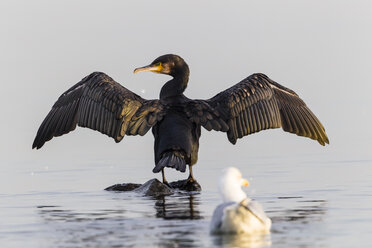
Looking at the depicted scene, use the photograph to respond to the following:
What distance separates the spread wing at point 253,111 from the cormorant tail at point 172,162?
2.53 ft

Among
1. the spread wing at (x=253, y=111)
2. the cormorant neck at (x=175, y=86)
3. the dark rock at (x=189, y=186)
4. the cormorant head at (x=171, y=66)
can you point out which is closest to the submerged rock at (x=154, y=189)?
the dark rock at (x=189, y=186)

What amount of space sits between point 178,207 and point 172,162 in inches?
67.9

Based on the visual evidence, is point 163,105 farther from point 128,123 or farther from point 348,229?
point 348,229

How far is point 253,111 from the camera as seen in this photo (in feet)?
57.3

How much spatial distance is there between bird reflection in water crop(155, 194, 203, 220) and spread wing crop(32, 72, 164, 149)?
1.57 metres

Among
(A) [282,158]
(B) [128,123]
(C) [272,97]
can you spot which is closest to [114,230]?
(B) [128,123]

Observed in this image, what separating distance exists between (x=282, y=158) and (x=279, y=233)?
380 inches

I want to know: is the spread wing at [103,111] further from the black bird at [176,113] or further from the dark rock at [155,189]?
the dark rock at [155,189]

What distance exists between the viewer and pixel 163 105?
16750mm

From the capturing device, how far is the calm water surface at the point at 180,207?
11117 mm

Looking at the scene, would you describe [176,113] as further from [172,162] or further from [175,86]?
[172,162]

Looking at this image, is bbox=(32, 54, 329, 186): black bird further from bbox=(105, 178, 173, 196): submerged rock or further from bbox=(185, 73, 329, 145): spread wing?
bbox=(105, 178, 173, 196): submerged rock

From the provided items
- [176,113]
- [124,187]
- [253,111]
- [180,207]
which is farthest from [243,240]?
[253,111]

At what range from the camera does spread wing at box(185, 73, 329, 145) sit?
1672 centimetres
